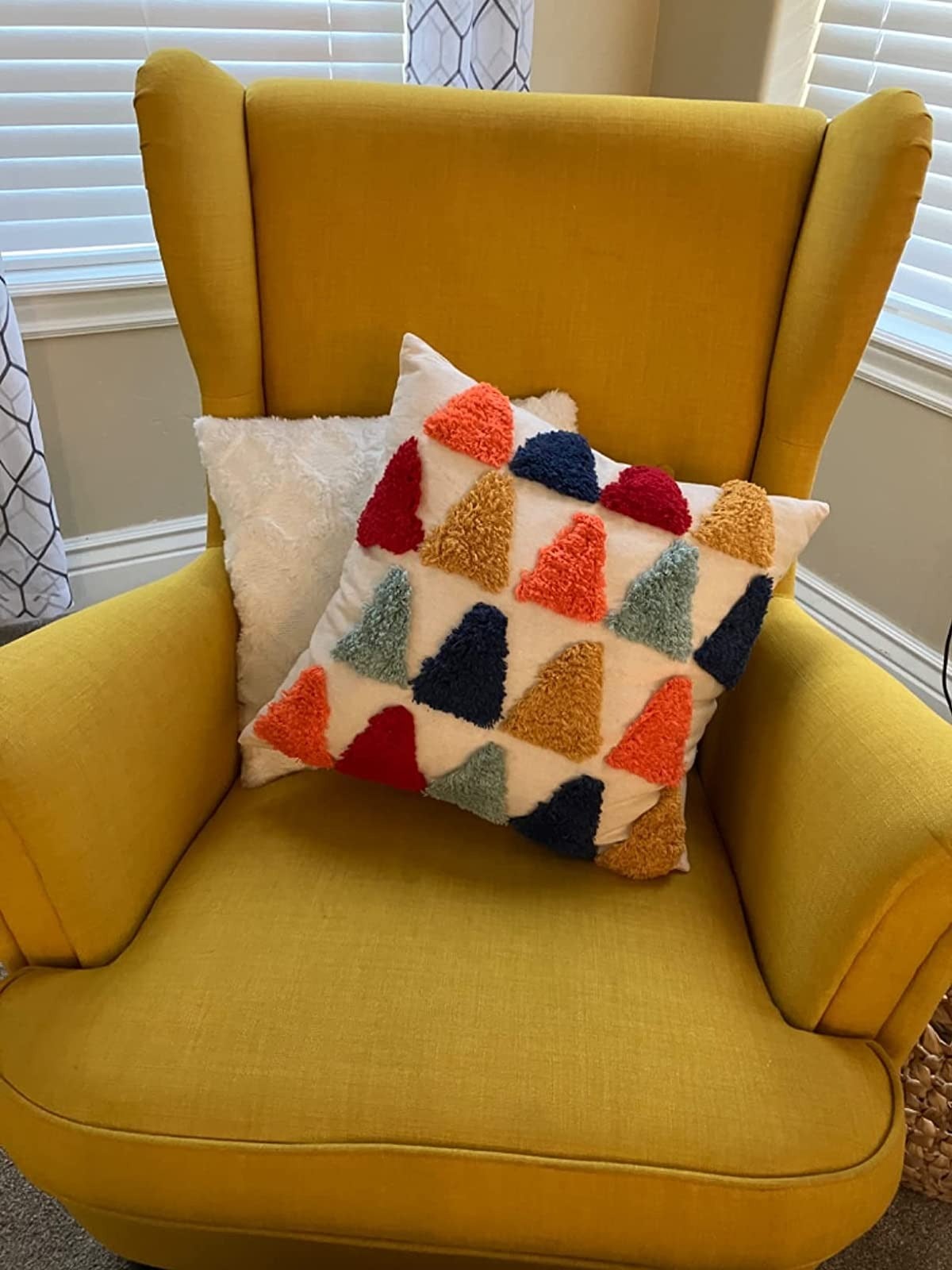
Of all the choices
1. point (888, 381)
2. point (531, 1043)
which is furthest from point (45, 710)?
point (888, 381)

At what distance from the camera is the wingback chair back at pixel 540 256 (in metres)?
1.08

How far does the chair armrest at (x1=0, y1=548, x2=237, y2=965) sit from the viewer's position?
799 millimetres

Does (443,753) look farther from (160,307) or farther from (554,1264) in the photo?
(160,307)

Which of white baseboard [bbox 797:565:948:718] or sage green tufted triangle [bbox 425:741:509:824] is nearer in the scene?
sage green tufted triangle [bbox 425:741:509:824]

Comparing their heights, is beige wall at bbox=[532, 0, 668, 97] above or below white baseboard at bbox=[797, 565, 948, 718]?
above

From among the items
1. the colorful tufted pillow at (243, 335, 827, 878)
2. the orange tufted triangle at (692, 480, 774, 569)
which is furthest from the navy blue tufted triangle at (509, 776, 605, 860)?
the orange tufted triangle at (692, 480, 774, 569)

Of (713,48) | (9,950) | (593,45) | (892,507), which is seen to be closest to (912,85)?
(713,48)

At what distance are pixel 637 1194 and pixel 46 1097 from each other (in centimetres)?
44

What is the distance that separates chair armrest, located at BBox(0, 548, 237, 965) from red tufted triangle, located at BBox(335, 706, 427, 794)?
0.16 metres

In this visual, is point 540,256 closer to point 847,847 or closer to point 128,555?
point 847,847

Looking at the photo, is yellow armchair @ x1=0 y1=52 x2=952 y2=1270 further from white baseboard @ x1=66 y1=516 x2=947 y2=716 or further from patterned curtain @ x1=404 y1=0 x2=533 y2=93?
white baseboard @ x1=66 y1=516 x2=947 y2=716

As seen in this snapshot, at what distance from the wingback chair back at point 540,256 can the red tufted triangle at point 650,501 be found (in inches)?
Result: 8.4

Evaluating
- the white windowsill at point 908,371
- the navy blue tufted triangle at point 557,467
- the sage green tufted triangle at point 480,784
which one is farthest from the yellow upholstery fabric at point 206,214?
the white windowsill at point 908,371

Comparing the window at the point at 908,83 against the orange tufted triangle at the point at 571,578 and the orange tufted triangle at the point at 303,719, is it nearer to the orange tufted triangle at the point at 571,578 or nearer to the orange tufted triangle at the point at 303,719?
the orange tufted triangle at the point at 571,578
